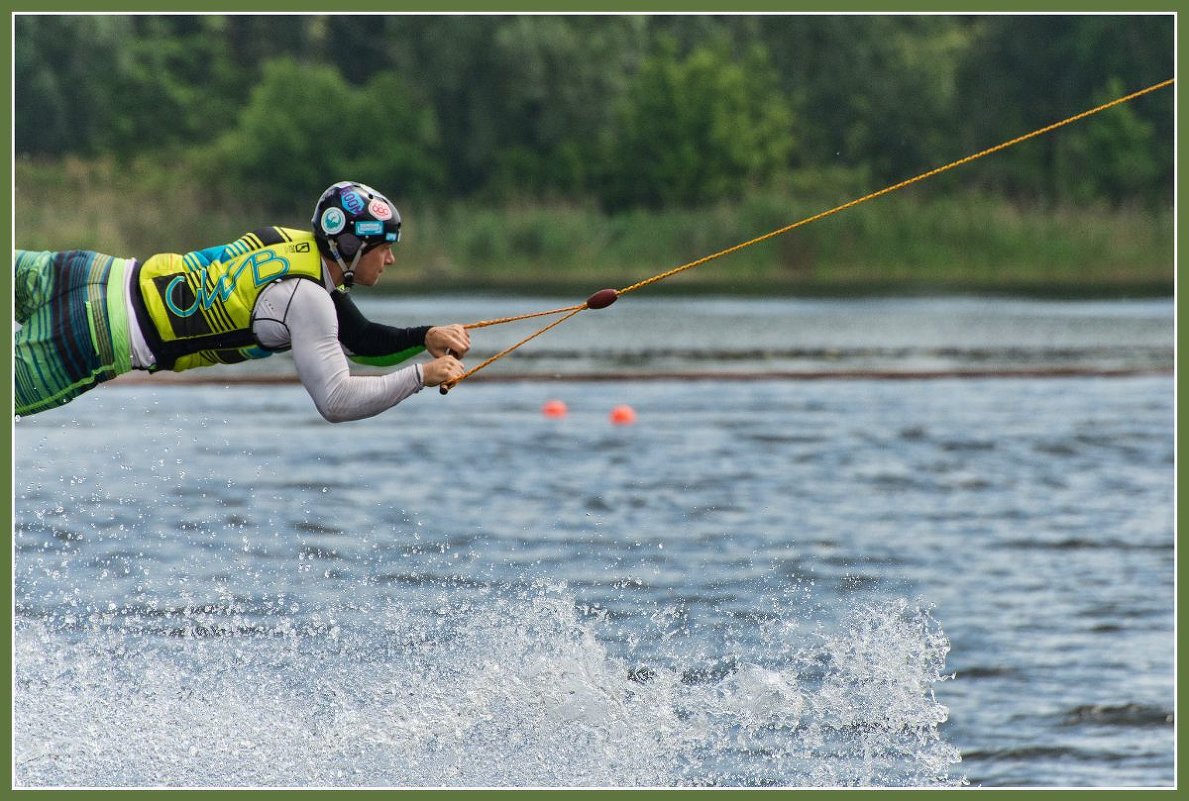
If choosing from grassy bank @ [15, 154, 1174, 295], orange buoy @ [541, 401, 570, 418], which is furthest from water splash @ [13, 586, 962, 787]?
grassy bank @ [15, 154, 1174, 295]

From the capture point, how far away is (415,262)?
4188cm

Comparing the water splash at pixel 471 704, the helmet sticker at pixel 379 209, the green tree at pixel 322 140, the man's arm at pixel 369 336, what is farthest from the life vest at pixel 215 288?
the green tree at pixel 322 140

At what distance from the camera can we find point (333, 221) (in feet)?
26.5

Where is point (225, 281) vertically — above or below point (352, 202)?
below

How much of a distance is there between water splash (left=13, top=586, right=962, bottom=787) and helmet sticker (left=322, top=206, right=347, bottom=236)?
3220 mm

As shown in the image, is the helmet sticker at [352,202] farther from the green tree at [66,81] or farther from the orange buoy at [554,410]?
the green tree at [66,81]

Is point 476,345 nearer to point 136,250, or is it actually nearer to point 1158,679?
point 136,250

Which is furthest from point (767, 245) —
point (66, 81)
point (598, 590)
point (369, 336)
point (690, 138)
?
point (369, 336)

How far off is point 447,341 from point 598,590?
5.79 metres

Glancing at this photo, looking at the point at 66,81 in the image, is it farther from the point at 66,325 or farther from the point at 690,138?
the point at 66,325

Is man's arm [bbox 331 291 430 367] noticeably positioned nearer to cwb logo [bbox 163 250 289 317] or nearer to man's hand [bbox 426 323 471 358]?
man's hand [bbox 426 323 471 358]

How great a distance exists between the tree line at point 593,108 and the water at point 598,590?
24111 mm

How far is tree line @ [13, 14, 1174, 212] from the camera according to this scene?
47.8 m

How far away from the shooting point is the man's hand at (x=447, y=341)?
27.4 ft
